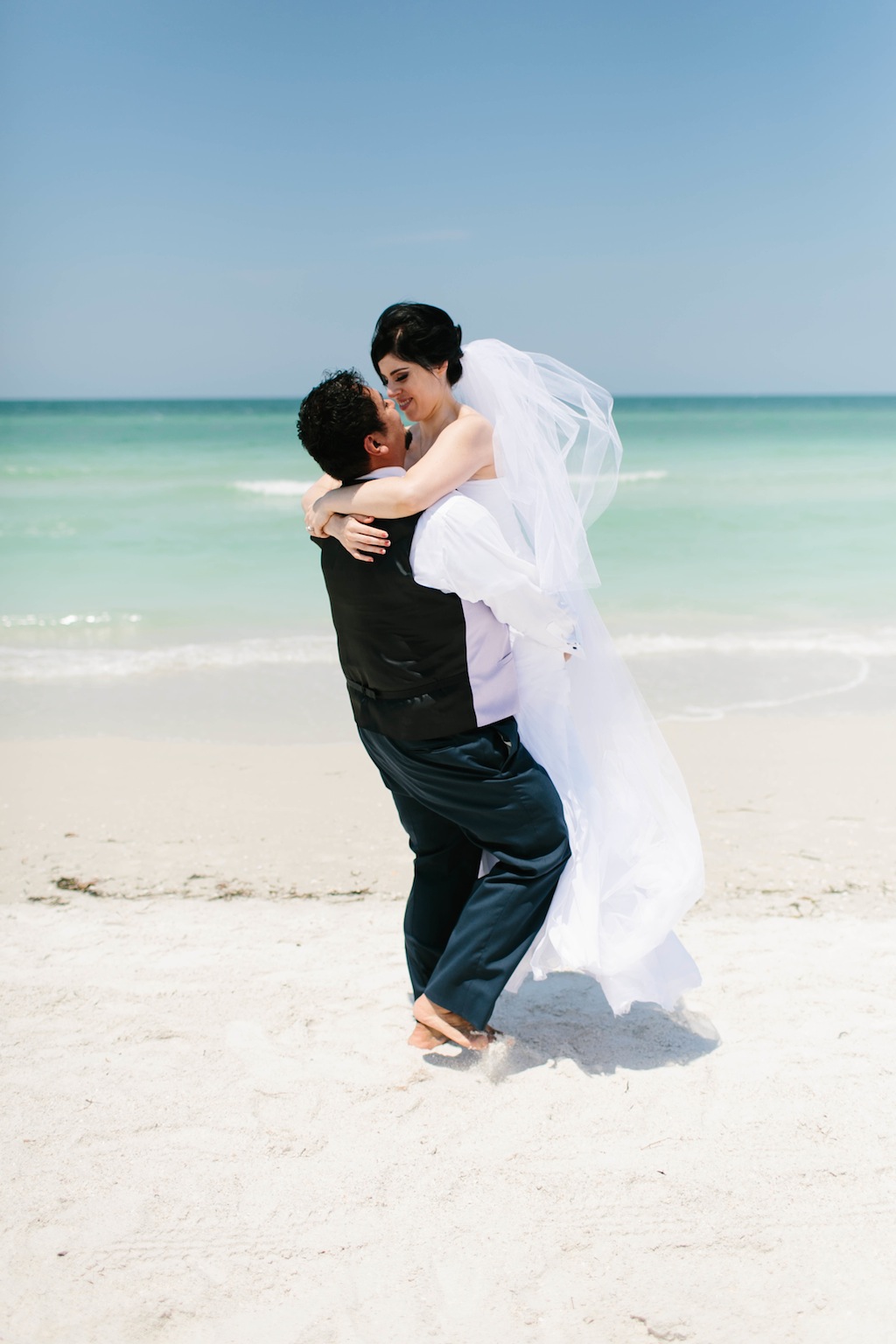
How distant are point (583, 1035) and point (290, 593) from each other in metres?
9.00

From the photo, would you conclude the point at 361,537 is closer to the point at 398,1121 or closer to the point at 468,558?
the point at 468,558

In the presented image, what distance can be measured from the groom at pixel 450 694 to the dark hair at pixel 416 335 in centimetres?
15

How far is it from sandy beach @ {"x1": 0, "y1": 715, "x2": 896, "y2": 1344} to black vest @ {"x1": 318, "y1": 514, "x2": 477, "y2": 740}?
107 cm

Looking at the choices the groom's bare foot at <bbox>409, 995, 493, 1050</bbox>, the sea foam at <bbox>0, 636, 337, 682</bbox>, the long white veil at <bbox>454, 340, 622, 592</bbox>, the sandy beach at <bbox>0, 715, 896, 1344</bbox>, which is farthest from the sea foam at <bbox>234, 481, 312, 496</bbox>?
the groom's bare foot at <bbox>409, 995, 493, 1050</bbox>

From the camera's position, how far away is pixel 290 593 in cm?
1185

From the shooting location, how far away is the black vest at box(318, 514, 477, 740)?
271 centimetres

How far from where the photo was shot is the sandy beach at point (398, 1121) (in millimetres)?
2248

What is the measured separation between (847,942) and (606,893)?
134 centimetres

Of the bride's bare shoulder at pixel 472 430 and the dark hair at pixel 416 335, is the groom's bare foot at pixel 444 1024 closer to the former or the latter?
the bride's bare shoulder at pixel 472 430

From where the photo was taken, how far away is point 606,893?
3035 millimetres

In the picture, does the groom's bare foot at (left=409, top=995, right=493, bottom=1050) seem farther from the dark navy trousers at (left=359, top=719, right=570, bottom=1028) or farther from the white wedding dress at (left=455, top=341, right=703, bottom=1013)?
the white wedding dress at (left=455, top=341, right=703, bottom=1013)

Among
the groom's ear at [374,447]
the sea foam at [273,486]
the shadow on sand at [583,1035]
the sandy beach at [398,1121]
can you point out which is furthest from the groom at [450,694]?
the sea foam at [273,486]

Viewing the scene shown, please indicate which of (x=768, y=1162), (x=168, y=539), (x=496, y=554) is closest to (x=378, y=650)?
(x=496, y=554)

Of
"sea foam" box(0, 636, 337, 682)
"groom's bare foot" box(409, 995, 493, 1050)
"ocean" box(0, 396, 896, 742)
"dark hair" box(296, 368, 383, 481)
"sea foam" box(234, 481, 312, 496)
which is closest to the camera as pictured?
"dark hair" box(296, 368, 383, 481)
